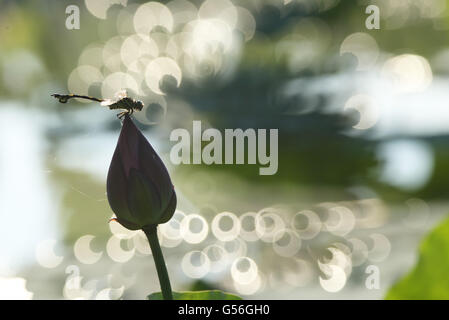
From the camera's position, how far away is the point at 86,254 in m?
1.49

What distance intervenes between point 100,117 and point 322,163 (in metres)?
0.91

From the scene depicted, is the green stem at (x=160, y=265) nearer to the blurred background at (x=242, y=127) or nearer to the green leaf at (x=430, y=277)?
the green leaf at (x=430, y=277)

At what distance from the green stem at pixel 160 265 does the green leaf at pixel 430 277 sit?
0.16 m

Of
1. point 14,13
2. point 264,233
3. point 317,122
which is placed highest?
point 14,13

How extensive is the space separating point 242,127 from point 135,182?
78.9 inches

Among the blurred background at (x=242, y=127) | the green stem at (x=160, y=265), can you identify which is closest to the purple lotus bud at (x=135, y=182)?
the green stem at (x=160, y=265)

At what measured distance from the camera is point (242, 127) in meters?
2.27

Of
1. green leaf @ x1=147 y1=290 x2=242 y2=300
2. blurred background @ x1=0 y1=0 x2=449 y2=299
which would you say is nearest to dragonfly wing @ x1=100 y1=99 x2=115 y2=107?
green leaf @ x1=147 y1=290 x2=242 y2=300

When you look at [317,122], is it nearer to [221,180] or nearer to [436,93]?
[221,180]

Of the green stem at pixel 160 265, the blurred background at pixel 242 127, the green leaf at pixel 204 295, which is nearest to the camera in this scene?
the green stem at pixel 160 265

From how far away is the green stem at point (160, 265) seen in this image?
25cm

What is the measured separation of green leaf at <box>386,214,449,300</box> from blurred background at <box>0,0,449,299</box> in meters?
0.96

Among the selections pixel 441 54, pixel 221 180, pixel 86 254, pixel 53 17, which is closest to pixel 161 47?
pixel 53 17

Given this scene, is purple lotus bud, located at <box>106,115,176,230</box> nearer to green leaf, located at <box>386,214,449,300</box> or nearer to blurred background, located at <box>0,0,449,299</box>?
green leaf, located at <box>386,214,449,300</box>
